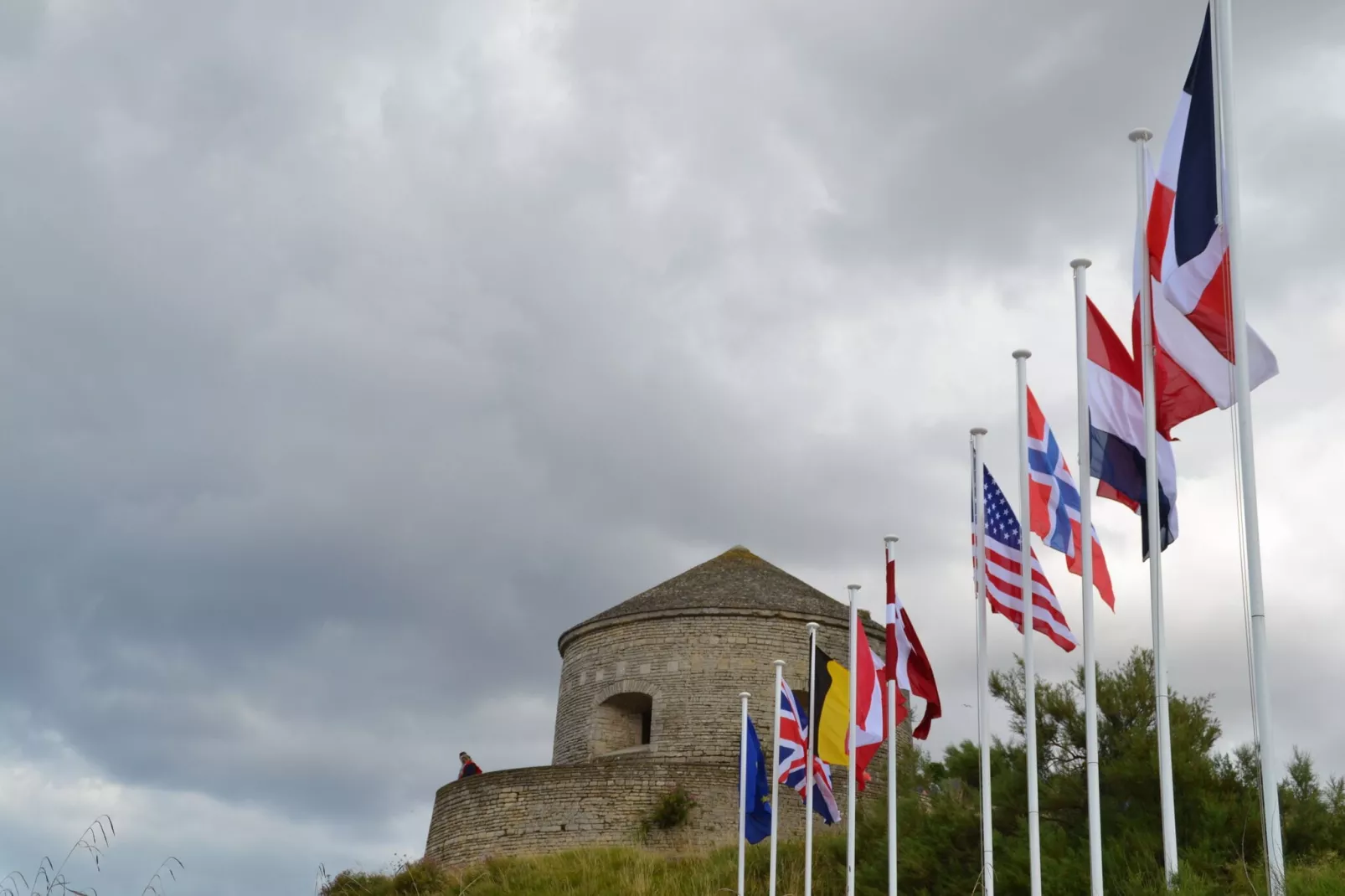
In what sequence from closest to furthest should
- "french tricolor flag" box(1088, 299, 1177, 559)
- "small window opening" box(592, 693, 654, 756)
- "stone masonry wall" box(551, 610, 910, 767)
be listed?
"french tricolor flag" box(1088, 299, 1177, 559) → "stone masonry wall" box(551, 610, 910, 767) → "small window opening" box(592, 693, 654, 756)

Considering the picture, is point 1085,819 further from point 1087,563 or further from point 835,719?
point 1087,563

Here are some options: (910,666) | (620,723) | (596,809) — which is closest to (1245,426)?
(910,666)

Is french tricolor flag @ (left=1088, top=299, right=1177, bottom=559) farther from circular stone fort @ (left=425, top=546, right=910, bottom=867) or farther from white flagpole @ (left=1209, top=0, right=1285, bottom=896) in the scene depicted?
circular stone fort @ (left=425, top=546, right=910, bottom=867)

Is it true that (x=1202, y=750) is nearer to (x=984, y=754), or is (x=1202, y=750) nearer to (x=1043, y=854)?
(x=1043, y=854)

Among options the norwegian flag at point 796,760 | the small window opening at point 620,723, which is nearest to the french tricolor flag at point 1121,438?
the norwegian flag at point 796,760

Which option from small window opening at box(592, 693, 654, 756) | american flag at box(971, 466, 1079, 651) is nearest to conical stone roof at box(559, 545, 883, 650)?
small window opening at box(592, 693, 654, 756)

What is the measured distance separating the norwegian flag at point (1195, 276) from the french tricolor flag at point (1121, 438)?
0.56m

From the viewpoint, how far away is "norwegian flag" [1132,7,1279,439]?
1003cm

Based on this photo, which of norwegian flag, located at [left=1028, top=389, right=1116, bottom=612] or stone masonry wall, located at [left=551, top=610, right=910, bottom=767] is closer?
norwegian flag, located at [left=1028, top=389, right=1116, bottom=612]

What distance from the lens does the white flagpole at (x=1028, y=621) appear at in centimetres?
1199

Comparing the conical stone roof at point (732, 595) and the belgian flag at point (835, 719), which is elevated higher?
the conical stone roof at point (732, 595)

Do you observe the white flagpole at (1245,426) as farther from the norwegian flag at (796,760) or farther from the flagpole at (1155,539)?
the norwegian flag at (796,760)

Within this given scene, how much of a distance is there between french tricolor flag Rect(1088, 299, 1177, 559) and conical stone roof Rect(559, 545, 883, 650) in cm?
1978

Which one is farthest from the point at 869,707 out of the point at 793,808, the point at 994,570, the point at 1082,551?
the point at 793,808
